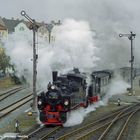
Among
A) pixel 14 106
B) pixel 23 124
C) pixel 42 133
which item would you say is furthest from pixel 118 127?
pixel 14 106

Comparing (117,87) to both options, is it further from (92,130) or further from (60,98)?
(92,130)

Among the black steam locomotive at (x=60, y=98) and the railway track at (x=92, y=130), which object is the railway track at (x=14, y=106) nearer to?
the black steam locomotive at (x=60, y=98)

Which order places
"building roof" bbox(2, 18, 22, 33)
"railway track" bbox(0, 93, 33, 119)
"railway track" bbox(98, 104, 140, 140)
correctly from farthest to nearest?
"building roof" bbox(2, 18, 22, 33)
"railway track" bbox(0, 93, 33, 119)
"railway track" bbox(98, 104, 140, 140)

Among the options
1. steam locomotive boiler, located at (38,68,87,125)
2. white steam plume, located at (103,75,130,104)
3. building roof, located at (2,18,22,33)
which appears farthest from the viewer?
building roof, located at (2,18,22,33)

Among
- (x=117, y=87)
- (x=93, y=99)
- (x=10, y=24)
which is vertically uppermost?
(x=10, y=24)

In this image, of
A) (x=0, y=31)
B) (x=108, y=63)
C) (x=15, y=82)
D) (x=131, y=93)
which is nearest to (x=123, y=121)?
(x=131, y=93)

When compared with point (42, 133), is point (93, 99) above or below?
above

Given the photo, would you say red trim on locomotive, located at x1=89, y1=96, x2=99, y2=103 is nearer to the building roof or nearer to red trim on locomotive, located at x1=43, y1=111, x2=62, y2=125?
red trim on locomotive, located at x1=43, y1=111, x2=62, y2=125

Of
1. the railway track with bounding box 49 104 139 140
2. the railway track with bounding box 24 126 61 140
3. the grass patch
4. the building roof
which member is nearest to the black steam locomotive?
the railway track with bounding box 24 126 61 140

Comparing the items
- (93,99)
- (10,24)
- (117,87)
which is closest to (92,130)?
(93,99)

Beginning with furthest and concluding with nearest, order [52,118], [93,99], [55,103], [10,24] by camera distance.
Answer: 1. [10,24]
2. [93,99]
3. [52,118]
4. [55,103]

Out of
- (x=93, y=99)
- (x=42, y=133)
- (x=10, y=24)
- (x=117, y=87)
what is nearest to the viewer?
(x=42, y=133)

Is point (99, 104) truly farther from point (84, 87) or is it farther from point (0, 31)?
point (0, 31)

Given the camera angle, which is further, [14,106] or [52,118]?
[14,106]
